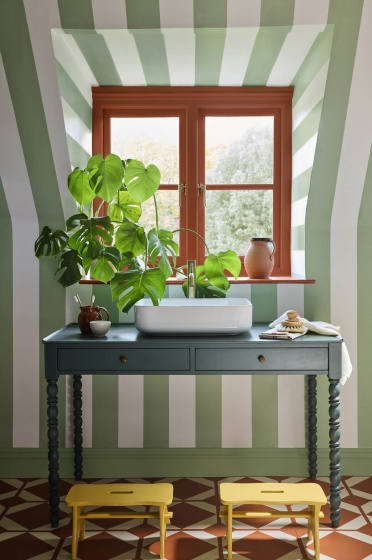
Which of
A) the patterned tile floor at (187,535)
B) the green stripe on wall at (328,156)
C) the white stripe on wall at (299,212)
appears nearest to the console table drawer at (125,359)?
the patterned tile floor at (187,535)

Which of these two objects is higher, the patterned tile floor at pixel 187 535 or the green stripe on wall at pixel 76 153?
the green stripe on wall at pixel 76 153

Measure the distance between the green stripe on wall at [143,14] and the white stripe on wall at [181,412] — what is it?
1690mm

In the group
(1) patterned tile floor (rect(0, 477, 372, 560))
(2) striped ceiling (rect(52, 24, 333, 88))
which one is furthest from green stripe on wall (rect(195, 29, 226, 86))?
(1) patterned tile floor (rect(0, 477, 372, 560))

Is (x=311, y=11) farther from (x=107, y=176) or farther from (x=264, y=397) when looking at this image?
(x=264, y=397)

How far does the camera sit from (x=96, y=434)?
2.94 meters

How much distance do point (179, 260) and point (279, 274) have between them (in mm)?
570

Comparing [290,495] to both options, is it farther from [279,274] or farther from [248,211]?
[248,211]

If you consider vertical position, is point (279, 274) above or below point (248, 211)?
below

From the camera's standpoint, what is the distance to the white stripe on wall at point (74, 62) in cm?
253

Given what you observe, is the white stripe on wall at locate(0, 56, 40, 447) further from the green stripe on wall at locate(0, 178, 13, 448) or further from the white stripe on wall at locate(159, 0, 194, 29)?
the white stripe on wall at locate(159, 0, 194, 29)

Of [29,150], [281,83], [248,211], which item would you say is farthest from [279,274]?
[29,150]

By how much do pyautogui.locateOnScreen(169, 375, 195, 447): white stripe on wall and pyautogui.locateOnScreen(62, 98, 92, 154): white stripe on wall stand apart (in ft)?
3.43

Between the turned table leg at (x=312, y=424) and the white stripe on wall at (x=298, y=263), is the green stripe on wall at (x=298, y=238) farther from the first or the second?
the turned table leg at (x=312, y=424)

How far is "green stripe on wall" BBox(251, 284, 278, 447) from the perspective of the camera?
2.92 m
